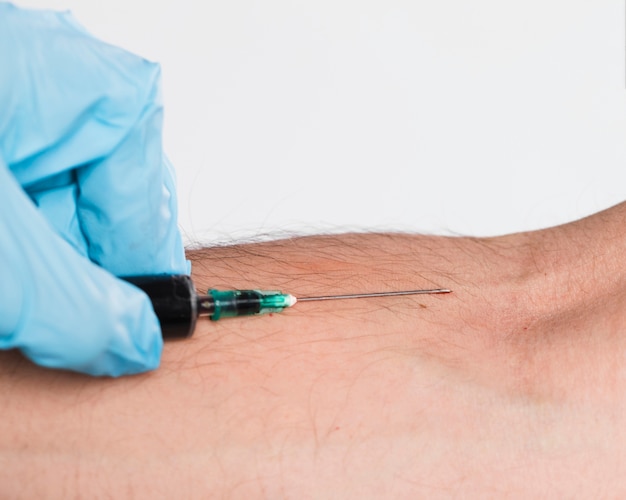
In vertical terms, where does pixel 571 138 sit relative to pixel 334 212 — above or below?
above

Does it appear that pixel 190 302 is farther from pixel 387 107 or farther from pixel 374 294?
pixel 387 107

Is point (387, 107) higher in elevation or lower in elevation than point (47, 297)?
higher

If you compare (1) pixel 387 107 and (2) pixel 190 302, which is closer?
(2) pixel 190 302

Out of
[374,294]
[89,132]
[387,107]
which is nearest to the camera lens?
[89,132]

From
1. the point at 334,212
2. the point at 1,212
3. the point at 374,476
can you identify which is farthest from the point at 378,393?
the point at 334,212

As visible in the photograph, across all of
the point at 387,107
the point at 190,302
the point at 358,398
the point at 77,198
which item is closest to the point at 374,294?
the point at 358,398

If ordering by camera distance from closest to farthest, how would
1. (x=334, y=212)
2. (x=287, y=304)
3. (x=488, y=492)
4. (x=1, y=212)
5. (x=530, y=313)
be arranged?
(x=1, y=212) → (x=488, y=492) → (x=287, y=304) → (x=530, y=313) → (x=334, y=212)

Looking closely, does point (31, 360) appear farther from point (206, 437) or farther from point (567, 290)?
point (567, 290)

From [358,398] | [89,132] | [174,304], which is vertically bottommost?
[358,398]

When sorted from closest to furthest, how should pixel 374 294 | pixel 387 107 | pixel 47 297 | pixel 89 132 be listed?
pixel 47 297
pixel 89 132
pixel 374 294
pixel 387 107
